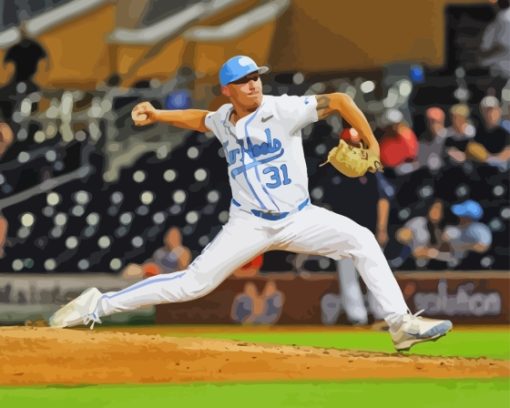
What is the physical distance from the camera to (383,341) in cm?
938

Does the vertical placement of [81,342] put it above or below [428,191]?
below

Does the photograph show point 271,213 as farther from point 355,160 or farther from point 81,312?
point 81,312

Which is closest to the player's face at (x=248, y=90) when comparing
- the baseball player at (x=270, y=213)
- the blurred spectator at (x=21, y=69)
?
the baseball player at (x=270, y=213)

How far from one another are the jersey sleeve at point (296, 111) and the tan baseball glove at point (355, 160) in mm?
301

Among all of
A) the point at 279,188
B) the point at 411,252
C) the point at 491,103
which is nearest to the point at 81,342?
the point at 279,188

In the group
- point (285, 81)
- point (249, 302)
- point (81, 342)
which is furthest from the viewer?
point (285, 81)

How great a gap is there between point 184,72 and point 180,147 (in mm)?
869

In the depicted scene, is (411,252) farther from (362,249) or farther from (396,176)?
(362,249)

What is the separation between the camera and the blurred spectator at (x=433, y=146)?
1111 cm

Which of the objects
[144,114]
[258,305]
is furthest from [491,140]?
[144,114]

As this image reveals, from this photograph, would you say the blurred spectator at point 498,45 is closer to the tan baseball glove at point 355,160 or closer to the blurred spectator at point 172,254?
the blurred spectator at point 172,254

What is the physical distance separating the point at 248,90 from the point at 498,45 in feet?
16.6

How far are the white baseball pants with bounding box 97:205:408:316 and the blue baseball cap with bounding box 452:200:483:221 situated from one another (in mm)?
4053

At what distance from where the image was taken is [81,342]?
712cm
